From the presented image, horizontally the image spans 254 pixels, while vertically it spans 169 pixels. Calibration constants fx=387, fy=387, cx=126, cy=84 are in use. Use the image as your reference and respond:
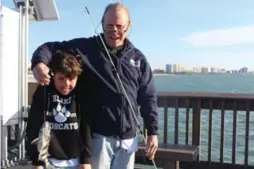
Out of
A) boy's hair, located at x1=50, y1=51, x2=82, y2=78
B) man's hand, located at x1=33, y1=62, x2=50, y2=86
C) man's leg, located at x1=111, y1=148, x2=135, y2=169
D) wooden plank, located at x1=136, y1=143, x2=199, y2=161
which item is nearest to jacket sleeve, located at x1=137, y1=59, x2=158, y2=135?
man's leg, located at x1=111, y1=148, x2=135, y2=169

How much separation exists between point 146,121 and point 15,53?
87.4 inches

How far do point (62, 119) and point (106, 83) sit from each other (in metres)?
0.31

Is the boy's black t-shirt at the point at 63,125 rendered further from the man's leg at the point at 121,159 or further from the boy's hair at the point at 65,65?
the man's leg at the point at 121,159

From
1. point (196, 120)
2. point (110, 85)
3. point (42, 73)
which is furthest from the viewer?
Result: point (196, 120)

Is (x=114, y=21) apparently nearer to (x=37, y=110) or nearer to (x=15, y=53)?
(x=37, y=110)

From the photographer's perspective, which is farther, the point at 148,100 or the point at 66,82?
the point at 148,100

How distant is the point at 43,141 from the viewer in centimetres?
192

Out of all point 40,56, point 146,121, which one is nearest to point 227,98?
point 146,121

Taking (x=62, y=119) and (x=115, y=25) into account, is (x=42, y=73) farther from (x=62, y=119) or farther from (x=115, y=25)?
(x=115, y=25)

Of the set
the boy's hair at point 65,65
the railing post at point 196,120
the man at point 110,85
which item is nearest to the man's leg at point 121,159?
the man at point 110,85

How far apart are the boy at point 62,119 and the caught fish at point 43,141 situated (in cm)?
2

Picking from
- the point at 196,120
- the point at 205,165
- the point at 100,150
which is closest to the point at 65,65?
the point at 100,150

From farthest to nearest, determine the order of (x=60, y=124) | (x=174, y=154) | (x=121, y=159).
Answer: (x=174, y=154), (x=121, y=159), (x=60, y=124)

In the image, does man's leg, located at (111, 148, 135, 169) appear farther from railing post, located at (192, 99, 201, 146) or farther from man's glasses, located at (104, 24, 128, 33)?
railing post, located at (192, 99, 201, 146)
